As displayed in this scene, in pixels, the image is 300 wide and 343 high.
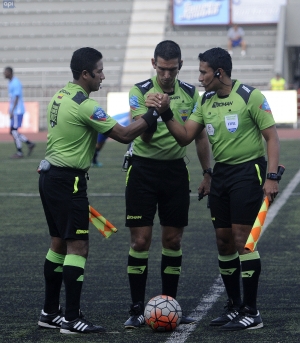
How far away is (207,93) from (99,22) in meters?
27.1

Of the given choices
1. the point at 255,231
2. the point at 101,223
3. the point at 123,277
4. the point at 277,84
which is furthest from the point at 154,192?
the point at 277,84

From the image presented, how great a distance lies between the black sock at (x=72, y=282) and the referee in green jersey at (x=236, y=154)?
3.35 ft

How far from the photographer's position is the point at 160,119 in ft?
20.7

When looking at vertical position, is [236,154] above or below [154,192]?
above

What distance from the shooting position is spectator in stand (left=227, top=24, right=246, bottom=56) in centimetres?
3102

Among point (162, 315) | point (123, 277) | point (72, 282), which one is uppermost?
point (72, 282)

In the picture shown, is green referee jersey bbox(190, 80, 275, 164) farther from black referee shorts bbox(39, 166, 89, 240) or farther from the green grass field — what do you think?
the green grass field

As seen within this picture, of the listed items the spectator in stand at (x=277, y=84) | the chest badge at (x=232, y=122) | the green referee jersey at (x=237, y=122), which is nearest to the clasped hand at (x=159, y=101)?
the green referee jersey at (x=237, y=122)

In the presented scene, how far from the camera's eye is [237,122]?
6.05 meters

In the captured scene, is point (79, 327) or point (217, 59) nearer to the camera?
point (79, 327)

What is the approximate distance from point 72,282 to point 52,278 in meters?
0.38

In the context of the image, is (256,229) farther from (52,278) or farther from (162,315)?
(52,278)

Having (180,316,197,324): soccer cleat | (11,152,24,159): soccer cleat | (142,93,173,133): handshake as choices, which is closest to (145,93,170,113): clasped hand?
(142,93,173,133): handshake

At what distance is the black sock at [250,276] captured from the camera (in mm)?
6004
